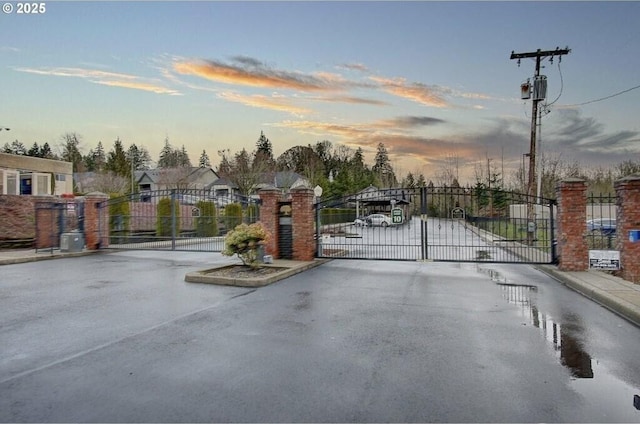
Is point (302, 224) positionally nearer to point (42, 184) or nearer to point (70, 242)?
point (70, 242)

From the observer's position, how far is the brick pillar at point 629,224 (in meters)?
9.55

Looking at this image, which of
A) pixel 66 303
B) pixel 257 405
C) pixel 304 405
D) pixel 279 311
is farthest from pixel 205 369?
pixel 66 303

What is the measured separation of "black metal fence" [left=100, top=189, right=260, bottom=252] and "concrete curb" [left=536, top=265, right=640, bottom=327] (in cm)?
1307

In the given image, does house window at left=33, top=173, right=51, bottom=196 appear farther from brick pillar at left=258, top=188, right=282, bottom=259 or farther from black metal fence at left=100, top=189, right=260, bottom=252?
brick pillar at left=258, top=188, right=282, bottom=259

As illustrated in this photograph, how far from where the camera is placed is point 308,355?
15.6 feet

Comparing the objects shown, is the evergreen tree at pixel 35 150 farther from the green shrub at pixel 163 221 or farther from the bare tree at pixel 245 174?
the green shrub at pixel 163 221

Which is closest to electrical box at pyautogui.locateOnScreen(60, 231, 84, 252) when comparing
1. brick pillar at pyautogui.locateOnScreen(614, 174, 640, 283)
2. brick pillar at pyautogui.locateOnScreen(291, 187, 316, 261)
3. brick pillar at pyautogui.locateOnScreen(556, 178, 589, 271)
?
brick pillar at pyautogui.locateOnScreen(291, 187, 316, 261)

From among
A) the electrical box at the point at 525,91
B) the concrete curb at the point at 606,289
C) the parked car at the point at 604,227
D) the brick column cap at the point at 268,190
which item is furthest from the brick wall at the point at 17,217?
the electrical box at the point at 525,91

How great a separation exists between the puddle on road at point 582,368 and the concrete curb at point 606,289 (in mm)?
805

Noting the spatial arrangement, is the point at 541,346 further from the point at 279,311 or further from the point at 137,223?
the point at 137,223

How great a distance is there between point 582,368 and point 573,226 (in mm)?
7229

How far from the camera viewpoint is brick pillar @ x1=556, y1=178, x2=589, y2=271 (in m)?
10.4

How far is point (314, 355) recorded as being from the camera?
187 inches

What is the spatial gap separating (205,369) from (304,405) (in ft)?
4.53
